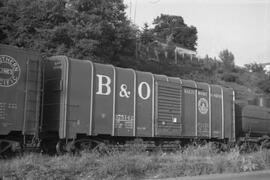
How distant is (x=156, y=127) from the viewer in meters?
16.4

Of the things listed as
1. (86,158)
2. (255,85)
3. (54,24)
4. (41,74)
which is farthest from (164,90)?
(255,85)

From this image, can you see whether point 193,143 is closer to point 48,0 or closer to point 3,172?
point 3,172

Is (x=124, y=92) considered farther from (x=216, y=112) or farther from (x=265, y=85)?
(x=265, y=85)

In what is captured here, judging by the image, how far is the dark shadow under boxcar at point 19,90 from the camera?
12234 millimetres

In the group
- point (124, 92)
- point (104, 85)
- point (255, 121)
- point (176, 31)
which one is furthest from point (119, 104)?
point (176, 31)

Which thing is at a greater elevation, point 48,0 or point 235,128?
point 48,0

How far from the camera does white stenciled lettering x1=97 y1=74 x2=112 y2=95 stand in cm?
1465

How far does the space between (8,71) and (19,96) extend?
859 millimetres

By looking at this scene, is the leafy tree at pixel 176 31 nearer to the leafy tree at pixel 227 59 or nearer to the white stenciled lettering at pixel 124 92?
the leafy tree at pixel 227 59

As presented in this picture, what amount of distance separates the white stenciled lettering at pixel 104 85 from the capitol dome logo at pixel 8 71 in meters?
3.11

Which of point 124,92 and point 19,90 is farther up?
point 124,92

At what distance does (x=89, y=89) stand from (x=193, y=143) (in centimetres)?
578

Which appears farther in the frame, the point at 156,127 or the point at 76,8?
the point at 76,8

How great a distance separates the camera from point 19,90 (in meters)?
12.7
